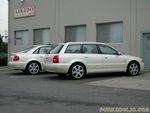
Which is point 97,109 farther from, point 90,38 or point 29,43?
point 29,43

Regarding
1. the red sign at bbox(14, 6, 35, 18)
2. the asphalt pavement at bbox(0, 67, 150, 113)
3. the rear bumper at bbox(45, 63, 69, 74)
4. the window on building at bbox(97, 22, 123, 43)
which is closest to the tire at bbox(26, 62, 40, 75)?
the rear bumper at bbox(45, 63, 69, 74)

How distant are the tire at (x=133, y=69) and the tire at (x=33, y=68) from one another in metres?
4.36

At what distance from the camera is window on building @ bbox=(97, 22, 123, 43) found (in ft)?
58.0

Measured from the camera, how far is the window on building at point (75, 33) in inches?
771

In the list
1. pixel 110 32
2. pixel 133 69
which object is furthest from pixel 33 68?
pixel 110 32

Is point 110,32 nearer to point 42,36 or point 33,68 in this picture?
point 33,68

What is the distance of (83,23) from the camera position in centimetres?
1928

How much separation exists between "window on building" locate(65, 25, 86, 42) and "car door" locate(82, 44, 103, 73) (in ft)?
20.4

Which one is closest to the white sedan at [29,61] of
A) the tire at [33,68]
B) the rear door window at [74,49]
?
the tire at [33,68]

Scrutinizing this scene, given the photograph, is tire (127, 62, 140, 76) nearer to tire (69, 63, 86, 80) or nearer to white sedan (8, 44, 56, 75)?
tire (69, 63, 86, 80)

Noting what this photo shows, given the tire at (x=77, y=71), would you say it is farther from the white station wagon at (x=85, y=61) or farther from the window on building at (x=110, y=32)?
the window on building at (x=110, y=32)

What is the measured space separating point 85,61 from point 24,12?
12092mm

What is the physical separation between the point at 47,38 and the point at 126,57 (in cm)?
932

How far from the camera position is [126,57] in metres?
13.8
